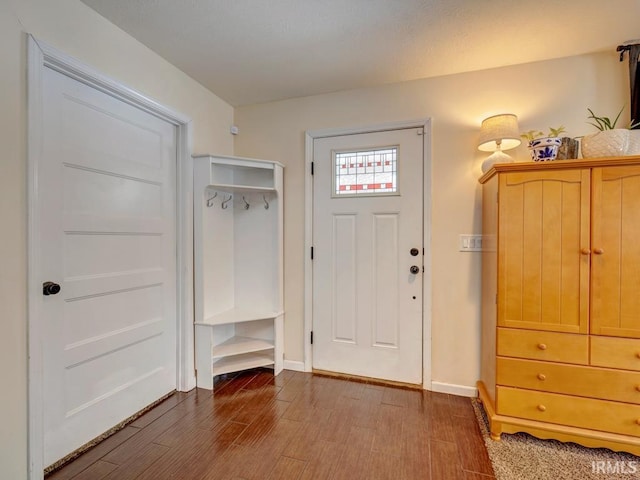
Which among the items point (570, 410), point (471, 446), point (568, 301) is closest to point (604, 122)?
point (568, 301)

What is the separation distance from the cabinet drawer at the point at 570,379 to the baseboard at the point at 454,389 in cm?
52

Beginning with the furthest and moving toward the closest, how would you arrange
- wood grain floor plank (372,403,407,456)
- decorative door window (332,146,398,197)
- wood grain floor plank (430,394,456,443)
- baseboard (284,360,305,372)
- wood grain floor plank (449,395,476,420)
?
baseboard (284,360,305,372)
decorative door window (332,146,398,197)
wood grain floor plank (449,395,476,420)
wood grain floor plank (430,394,456,443)
wood grain floor plank (372,403,407,456)

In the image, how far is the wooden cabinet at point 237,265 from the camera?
97.8 inches

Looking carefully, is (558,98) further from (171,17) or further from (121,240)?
(121,240)

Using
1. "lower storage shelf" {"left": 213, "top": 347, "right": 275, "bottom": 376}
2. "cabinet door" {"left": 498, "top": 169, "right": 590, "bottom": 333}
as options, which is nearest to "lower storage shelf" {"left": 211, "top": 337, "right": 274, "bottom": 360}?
"lower storage shelf" {"left": 213, "top": 347, "right": 275, "bottom": 376}

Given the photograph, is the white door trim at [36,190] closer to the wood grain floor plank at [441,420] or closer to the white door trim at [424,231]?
the white door trim at [424,231]

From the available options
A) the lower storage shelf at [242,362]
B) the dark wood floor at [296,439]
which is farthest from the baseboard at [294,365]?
the dark wood floor at [296,439]

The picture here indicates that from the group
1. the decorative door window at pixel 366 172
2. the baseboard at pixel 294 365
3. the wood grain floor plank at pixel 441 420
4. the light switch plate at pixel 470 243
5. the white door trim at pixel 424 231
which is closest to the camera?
the wood grain floor plank at pixel 441 420

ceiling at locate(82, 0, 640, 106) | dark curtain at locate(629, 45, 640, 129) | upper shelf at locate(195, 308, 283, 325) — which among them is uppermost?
ceiling at locate(82, 0, 640, 106)

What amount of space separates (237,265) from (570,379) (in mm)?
2589

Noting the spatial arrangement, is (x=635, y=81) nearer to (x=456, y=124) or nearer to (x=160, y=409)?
(x=456, y=124)

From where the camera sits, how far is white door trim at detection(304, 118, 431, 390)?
7.93ft

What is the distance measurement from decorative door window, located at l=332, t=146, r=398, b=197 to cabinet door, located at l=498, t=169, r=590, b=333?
2.89 ft

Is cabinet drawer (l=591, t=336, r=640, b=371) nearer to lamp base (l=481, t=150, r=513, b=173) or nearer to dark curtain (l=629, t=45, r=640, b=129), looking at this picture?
lamp base (l=481, t=150, r=513, b=173)
